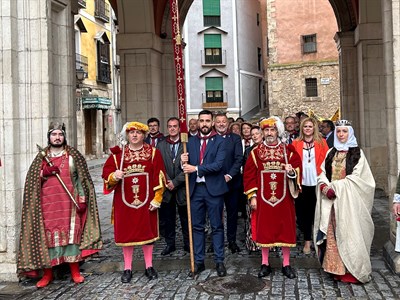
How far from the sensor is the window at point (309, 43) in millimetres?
30578

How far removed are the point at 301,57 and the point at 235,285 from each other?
26927mm

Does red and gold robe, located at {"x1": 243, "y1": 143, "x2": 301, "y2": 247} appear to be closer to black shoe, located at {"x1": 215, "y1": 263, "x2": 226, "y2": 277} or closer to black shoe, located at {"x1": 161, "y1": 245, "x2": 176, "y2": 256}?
black shoe, located at {"x1": 215, "y1": 263, "x2": 226, "y2": 277}

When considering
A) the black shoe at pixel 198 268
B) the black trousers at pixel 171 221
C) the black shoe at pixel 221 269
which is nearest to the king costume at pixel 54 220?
the black shoe at pixel 198 268

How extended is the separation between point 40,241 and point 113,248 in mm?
1952

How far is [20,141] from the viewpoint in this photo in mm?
5852

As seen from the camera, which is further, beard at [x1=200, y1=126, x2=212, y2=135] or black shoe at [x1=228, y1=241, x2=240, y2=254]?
black shoe at [x1=228, y1=241, x2=240, y2=254]

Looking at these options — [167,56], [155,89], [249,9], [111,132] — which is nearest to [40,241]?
[155,89]

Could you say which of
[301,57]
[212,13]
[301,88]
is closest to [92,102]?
[301,88]

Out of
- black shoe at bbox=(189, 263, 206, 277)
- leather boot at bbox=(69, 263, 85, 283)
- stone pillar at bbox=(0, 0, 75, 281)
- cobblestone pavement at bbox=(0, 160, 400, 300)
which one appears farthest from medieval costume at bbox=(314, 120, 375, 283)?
stone pillar at bbox=(0, 0, 75, 281)

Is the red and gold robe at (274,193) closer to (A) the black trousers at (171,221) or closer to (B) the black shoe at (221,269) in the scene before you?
(B) the black shoe at (221,269)

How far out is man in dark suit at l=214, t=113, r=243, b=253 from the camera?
6.75 metres

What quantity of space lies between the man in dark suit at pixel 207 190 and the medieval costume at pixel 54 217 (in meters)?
1.22

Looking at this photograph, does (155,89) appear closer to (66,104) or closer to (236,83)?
(66,104)

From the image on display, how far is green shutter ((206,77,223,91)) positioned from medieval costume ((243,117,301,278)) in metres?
30.6
